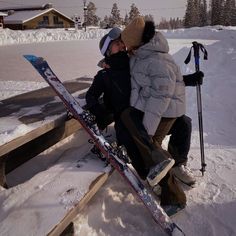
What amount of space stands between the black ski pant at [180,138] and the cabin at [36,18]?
50.0 meters

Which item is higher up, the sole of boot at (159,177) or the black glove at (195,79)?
the black glove at (195,79)

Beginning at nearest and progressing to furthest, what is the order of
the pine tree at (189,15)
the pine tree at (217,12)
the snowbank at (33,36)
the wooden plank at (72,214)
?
the wooden plank at (72,214), the snowbank at (33,36), the pine tree at (217,12), the pine tree at (189,15)

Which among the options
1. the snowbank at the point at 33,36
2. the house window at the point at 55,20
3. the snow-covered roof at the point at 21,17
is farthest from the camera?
the house window at the point at 55,20

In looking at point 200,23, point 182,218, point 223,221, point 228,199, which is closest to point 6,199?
point 182,218

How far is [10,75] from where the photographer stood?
9.34 meters

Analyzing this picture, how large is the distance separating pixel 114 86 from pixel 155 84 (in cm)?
52

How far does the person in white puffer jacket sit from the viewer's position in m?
3.16

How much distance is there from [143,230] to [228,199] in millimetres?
1026

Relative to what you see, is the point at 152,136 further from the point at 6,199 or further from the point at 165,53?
the point at 6,199

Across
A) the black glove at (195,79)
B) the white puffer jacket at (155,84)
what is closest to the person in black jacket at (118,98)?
the white puffer jacket at (155,84)

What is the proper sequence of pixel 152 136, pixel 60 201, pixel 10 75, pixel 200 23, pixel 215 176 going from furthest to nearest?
1. pixel 200 23
2. pixel 10 75
3. pixel 215 176
4. pixel 152 136
5. pixel 60 201

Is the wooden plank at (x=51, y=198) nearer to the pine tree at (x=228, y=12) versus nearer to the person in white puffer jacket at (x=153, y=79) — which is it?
the person in white puffer jacket at (x=153, y=79)

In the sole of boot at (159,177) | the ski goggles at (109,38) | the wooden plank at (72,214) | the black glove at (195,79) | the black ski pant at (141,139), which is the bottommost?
the wooden plank at (72,214)

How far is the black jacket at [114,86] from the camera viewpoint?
3486 mm
